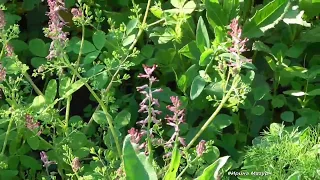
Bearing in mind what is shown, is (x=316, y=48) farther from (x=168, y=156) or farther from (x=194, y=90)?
(x=168, y=156)

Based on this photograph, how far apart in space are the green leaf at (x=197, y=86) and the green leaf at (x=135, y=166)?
369 mm

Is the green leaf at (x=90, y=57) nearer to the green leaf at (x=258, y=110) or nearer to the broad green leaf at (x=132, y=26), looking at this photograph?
the broad green leaf at (x=132, y=26)

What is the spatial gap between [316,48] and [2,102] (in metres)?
0.88

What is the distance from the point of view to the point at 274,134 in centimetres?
142

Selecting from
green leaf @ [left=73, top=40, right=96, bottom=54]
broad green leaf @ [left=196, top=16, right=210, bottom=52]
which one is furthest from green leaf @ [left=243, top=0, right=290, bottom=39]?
green leaf @ [left=73, top=40, right=96, bottom=54]

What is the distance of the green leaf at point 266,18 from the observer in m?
1.52

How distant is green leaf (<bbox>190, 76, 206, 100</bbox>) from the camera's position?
145 centimetres

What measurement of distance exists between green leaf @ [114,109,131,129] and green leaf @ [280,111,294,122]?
0.39 metres

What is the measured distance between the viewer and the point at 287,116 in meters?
1.59

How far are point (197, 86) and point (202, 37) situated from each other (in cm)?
13

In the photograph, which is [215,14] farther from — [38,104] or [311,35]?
[38,104]

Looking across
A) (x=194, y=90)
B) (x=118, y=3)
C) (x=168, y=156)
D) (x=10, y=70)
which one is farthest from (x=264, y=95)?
(x=10, y=70)

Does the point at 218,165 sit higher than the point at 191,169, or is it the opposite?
the point at 218,165

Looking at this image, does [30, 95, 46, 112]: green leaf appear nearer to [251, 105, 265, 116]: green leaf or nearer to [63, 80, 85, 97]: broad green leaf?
[63, 80, 85, 97]: broad green leaf
